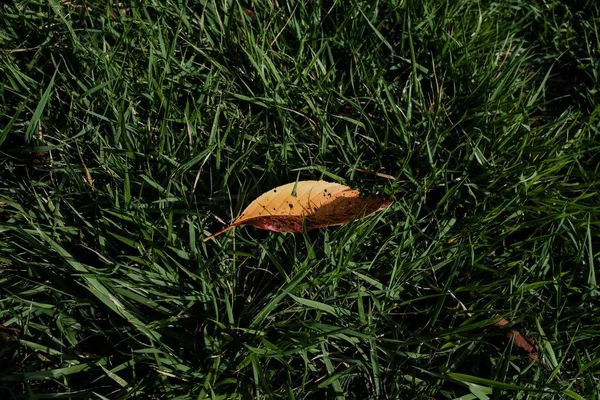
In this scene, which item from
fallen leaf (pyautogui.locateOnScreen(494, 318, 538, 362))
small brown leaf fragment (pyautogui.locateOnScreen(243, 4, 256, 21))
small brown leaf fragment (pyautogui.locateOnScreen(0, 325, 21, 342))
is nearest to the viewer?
small brown leaf fragment (pyautogui.locateOnScreen(0, 325, 21, 342))

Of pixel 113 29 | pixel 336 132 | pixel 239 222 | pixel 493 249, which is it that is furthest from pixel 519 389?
pixel 113 29

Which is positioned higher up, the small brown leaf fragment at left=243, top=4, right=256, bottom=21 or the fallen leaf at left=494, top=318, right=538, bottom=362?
the small brown leaf fragment at left=243, top=4, right=256, bottom=21

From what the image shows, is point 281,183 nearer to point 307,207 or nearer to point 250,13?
point 307,207

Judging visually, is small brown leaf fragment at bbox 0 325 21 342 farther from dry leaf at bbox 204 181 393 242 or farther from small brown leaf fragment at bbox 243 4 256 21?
small brown leaf fragment at bbox 243 4 256 21

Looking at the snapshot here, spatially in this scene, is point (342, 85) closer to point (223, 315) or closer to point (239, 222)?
point (239, 222)

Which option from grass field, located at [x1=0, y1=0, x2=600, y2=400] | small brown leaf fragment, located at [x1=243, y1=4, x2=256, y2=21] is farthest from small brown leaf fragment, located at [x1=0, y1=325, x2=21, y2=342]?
small brown leaf fragment, located at [x1=243, y1=4, x2=256, y2=21]

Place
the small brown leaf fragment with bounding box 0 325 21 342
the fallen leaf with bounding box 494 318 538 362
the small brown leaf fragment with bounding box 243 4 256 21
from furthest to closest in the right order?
the small brown leaf fragment with bounding box 243 4 256 21, the fallen leaf with bounding box 494 318 538 362, the small brown leaf fragment with bounding box 0 325 21 342
